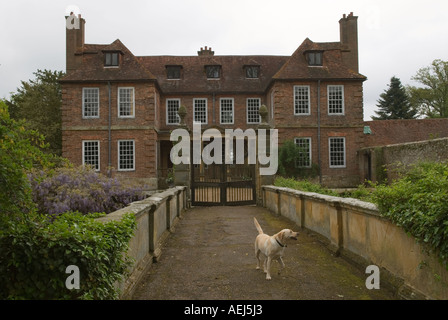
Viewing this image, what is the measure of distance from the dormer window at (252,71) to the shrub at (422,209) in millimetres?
25596

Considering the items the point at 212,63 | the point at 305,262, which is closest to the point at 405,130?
Result: the point at 212,63

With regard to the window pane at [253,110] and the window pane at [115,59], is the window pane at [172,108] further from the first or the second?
the window pane at [253,110]

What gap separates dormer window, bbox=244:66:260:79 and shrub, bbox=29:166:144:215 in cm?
2058

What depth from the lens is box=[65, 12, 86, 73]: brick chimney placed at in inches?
1051

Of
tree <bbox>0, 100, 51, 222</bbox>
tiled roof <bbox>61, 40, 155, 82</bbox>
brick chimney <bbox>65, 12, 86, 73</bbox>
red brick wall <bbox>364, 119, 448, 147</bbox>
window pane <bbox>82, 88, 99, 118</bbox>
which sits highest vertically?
brick chimney <bbox>65, 12, 86, 73</bbox>

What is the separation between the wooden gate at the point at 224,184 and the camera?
15.5 meters

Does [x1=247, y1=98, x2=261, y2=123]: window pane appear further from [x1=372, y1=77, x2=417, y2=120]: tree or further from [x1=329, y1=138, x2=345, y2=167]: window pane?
[x1=372, y1=77, x2=417, y2=120]: tree

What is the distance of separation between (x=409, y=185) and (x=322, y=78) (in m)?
22.1

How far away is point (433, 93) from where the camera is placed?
45.6 metres

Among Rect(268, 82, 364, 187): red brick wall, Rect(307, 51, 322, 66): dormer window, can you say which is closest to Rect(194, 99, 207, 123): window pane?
Rect(268, 82, 364, 187): red brick wall

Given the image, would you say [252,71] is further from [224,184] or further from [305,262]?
[305,262]

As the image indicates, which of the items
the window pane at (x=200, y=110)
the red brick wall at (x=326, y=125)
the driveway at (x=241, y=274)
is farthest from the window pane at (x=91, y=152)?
the driveway at (x=241, y=274)

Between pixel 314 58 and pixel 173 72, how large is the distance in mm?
11083
